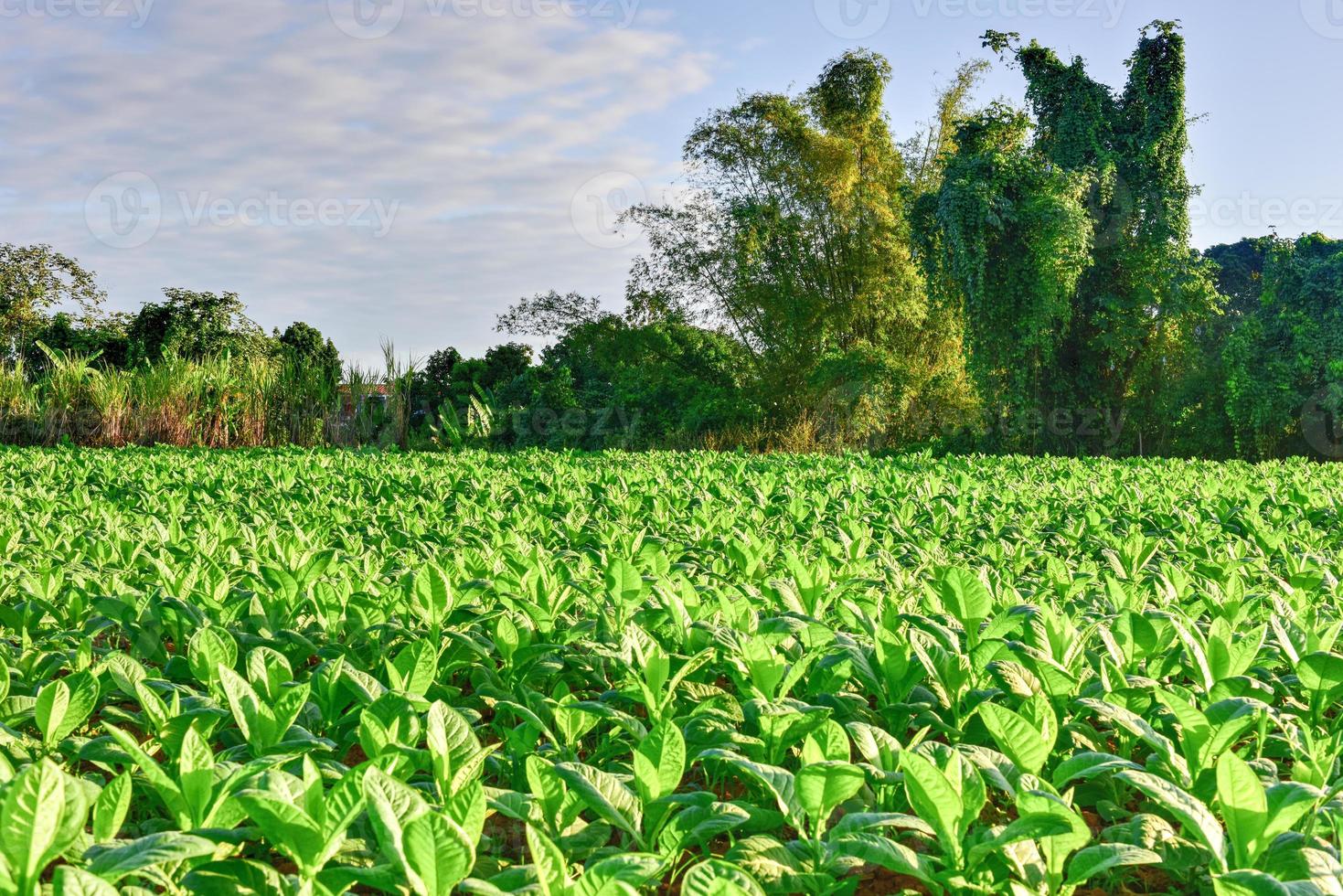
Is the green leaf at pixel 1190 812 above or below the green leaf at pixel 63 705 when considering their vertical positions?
below

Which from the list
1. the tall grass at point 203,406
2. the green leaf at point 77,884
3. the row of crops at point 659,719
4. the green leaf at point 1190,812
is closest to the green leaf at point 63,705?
the row of crops at point 659,719

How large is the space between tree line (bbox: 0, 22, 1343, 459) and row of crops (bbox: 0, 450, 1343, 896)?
1371 cm

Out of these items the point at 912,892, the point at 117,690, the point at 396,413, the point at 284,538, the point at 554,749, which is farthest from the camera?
the point at 396,413

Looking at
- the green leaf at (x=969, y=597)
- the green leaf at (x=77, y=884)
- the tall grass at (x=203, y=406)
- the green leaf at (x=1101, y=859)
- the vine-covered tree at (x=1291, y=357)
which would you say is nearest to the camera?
the green leaf at (x=77, y=884)

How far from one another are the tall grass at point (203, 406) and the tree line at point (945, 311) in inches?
4.2

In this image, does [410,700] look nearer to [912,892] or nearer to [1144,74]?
[912,892]

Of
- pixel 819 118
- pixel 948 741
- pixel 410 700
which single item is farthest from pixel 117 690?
pixel 819 118

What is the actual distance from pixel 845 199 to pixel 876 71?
10.1 feet

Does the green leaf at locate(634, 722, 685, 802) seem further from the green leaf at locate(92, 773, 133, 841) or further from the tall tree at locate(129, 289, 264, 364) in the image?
the tall tree at locate(129, 289, 264, 364)

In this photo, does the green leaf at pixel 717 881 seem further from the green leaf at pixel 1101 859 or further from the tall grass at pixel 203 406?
the tall grass at pixel 203 406

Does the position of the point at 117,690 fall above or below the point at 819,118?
below

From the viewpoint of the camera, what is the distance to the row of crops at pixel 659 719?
4.10ft

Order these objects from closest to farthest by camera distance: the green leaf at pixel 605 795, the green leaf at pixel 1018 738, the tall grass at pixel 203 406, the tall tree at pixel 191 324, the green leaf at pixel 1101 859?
the green leaf at pixel 1101 859
the green leaf at pixel 605 795
the green leaf at pixel 1018 738
the tall grass at pixel 203 406
the tall tree at pixel 191 324

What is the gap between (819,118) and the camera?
2141 cm
